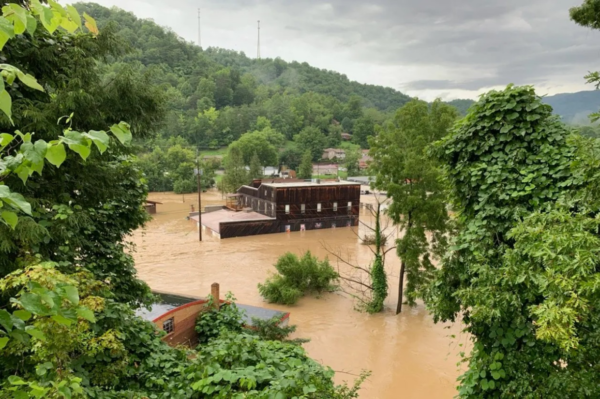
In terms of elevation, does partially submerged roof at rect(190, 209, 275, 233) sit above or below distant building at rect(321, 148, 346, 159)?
below

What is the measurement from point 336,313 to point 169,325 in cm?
851

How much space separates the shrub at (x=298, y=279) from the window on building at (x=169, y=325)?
765 cm

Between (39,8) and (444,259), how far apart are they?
22.3 feet

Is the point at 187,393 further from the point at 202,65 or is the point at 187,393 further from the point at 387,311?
the point at 202,65

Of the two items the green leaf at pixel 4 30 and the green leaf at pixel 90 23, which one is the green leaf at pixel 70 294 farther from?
the green leaf at pixel 90 23

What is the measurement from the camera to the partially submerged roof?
3253cm

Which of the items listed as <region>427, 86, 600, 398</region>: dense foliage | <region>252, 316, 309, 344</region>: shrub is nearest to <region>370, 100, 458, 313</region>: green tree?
<region>252, 316, 309, 344</region>: shrub

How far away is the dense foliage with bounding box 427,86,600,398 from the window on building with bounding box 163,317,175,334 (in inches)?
276

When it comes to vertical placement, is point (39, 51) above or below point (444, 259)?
above

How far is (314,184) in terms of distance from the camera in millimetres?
34812

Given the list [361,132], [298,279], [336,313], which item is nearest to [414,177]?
[336,313]

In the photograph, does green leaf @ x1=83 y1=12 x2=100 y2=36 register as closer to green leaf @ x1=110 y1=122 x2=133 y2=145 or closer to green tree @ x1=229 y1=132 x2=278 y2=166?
green leaf @ x1=110 y1=122 x2=133 y2=145

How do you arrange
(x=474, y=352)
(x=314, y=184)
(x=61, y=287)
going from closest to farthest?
(x=61, y=287)
(x=474, y=352)
(x=314, y=184)

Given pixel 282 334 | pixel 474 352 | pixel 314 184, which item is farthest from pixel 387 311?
pixel 314 184
